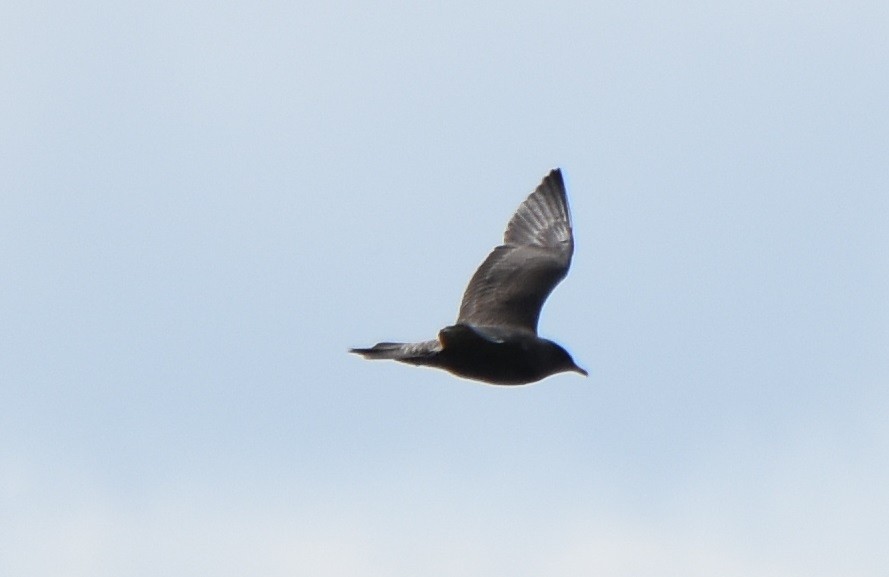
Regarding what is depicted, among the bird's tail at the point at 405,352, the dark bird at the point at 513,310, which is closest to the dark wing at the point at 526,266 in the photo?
the dark bird at the point at 513,310

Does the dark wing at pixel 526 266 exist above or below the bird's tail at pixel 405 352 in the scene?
above

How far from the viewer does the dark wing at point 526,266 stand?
1636 cm

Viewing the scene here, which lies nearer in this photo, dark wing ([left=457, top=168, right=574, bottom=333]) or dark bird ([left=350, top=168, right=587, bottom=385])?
dark bird ([left=350, top=168, right=587, bottom=385])

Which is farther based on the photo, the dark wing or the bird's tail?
the dark wing

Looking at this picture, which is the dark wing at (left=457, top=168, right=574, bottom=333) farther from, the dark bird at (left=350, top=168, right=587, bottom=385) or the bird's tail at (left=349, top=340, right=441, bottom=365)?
the bird's tail at (left=349, top=340, right=441, bottom=365)

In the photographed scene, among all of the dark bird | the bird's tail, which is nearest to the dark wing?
the dark bird

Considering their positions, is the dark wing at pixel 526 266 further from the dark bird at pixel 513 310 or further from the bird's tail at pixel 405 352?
the bird's tail at pixel 405 352

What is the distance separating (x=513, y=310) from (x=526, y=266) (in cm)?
102

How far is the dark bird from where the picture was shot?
14.5m

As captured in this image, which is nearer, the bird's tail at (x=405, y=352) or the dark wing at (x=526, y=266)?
the bird's tail at (x=405, y=352)

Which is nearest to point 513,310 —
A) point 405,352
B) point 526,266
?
point 526,266

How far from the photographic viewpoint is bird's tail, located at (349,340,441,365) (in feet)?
48.1

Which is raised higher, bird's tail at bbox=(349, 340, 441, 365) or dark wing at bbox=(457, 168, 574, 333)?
dark wing at bbox=(457, 168, 574, 333)

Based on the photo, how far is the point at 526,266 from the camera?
678 inches
